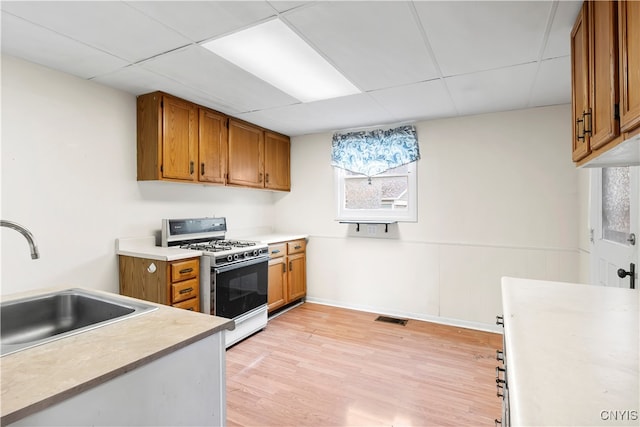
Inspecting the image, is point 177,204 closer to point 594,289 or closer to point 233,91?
point 233,91

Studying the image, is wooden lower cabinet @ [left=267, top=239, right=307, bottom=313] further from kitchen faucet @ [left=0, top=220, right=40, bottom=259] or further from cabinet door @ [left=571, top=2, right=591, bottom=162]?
cabinet door @ [left=571, top=2, right=591, bottom=162]

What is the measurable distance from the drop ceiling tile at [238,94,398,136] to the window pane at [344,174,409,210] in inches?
27.1

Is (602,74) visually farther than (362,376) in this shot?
No

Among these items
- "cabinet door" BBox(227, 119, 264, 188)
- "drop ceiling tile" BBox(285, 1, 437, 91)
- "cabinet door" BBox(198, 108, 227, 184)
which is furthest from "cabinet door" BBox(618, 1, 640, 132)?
"cabinet door" BBox(227, 119, 264, 188)

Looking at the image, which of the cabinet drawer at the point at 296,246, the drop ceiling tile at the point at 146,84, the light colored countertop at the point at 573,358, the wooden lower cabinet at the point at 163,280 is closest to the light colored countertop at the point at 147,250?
the wooden lower cabinet at the point at 163,280

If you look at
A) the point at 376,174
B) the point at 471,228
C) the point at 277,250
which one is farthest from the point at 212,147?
the point at 471,228

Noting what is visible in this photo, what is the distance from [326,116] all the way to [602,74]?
8.31 ft

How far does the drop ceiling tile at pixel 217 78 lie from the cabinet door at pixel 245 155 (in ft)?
1.43

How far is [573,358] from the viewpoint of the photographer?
0.81 m

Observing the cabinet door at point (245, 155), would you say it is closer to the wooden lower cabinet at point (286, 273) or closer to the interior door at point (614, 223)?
the wooden lower cabinet at point (286, 273)

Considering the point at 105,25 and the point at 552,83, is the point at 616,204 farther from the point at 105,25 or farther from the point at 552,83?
the point at 105,25

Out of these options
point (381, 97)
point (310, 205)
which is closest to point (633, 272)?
point (381, 97)

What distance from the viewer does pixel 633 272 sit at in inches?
67.3

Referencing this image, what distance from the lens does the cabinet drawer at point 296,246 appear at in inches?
157
